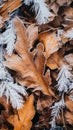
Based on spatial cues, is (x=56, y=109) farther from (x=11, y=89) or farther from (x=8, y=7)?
(x=8, y=7)

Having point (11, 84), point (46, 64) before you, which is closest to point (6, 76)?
point (11, 84)

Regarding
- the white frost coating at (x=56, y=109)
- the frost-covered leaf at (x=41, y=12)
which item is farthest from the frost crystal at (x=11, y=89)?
the frost-covered leaf at (x=41, y=12)

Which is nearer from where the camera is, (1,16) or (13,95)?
(13,95)

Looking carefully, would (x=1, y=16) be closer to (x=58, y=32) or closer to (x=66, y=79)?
(x=58, y=32)

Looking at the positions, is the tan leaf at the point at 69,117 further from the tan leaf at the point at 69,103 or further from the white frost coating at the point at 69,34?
the white frost coating at the point at 69,34

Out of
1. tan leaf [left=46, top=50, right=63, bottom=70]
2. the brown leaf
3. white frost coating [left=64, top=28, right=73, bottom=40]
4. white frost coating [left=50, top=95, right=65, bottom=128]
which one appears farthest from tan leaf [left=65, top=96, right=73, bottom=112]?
the brown leaf

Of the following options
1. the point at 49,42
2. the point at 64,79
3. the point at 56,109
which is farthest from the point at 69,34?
the point at 56,109

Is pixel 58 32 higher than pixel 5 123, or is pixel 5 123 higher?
pixel 58 32


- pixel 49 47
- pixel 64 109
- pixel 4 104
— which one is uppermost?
pixel 49 47
